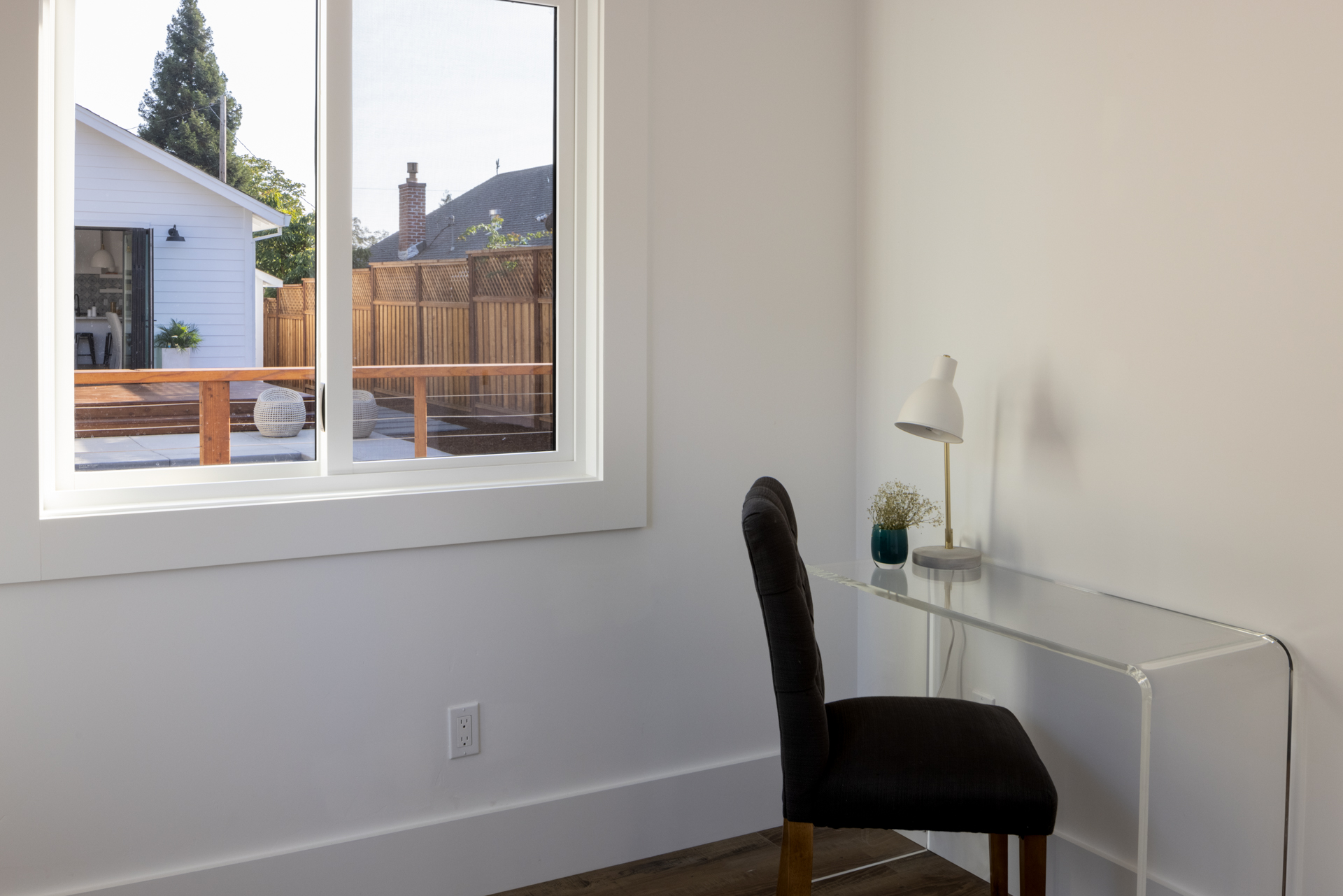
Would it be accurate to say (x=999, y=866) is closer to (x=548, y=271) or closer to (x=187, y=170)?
(x=548, y=271)

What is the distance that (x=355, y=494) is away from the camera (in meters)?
2.12

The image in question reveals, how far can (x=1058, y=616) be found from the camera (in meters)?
1.80

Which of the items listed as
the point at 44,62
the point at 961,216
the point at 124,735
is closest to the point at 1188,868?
the point at 961,216

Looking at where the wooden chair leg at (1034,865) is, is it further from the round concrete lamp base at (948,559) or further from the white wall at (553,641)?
the white wall at (553,641)

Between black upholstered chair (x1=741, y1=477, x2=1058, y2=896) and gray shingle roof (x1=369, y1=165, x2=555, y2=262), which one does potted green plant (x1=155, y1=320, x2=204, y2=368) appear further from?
black upholstered chair (x1=741, y1=477, x2=1058, y2=896)

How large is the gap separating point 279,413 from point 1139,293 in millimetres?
1760

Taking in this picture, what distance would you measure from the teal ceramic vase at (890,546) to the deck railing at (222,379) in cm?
104

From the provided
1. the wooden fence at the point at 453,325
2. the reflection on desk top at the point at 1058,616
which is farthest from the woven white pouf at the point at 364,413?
the reflection on desk top at the point at 1058,616

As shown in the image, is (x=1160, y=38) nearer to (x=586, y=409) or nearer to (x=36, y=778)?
(x=586, y=409)

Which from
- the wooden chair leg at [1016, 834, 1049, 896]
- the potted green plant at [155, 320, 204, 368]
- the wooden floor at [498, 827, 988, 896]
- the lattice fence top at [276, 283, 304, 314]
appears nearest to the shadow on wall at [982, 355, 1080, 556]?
the wooden chair leg at [1016, 834, 1049, 896]

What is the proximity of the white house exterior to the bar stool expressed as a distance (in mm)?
125

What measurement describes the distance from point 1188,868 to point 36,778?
216 centimetres

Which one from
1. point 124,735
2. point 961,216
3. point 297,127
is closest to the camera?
point 124,735

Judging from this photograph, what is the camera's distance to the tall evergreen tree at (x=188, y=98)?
77.4 inches
